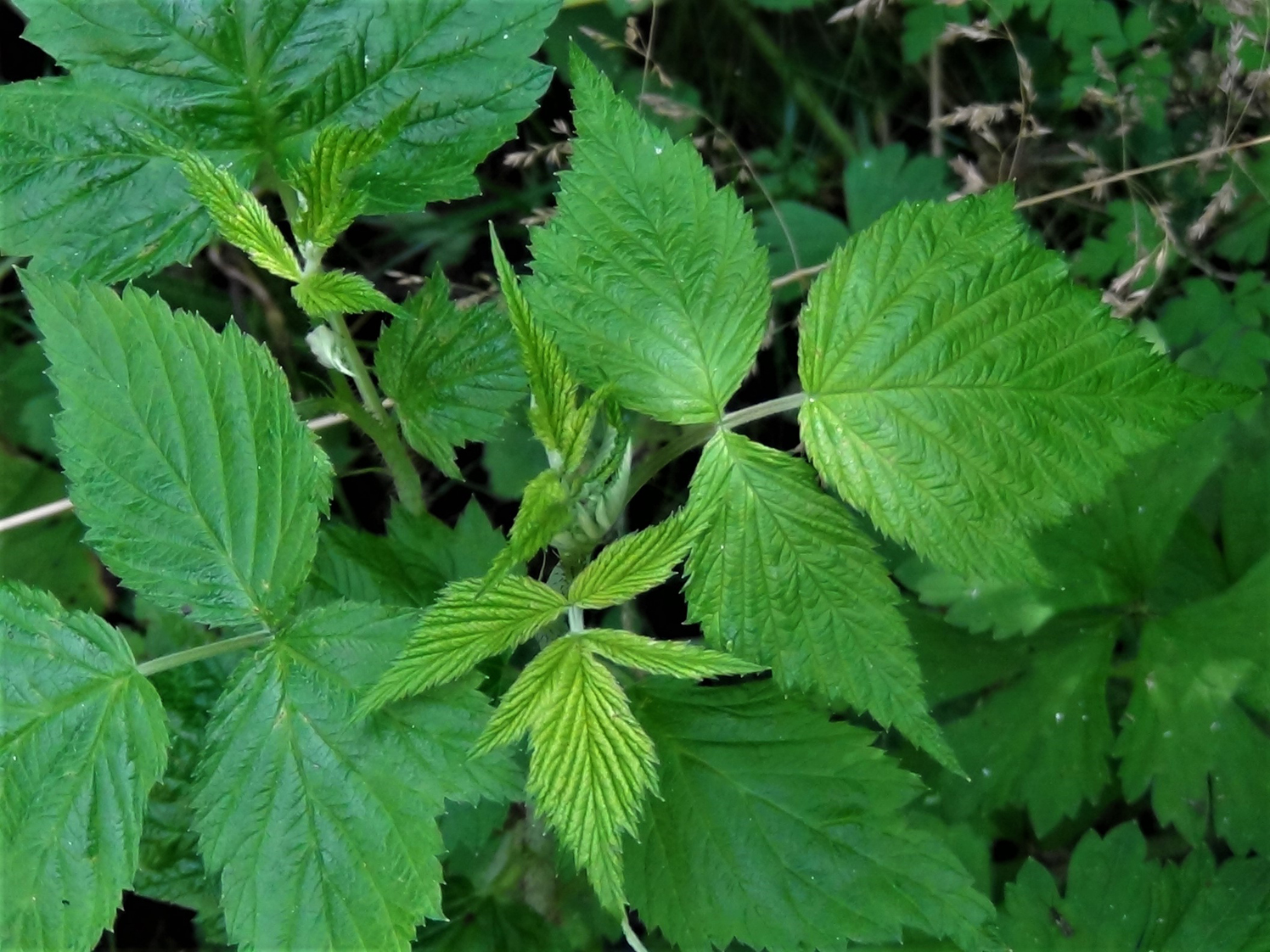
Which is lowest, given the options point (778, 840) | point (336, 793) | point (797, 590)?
point (778, 840)

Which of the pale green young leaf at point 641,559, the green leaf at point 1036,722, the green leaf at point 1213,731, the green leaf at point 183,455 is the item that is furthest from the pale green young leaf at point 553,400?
the green leaf at point 1213,731

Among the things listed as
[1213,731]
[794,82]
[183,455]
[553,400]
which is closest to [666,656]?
[553,400]

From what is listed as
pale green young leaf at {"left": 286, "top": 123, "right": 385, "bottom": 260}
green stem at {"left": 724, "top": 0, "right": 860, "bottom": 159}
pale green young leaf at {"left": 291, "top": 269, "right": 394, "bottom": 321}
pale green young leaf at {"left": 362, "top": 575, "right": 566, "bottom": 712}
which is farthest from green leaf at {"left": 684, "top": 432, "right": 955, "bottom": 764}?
green stem at {"left": 724, "top": 0, "right": 860, "bottom": 159}

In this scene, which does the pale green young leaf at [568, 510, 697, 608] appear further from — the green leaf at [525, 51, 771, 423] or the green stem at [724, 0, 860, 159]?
the green stem at [724, 0, 860, 159]

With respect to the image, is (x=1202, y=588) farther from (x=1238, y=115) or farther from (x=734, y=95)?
(x=734, y=95)

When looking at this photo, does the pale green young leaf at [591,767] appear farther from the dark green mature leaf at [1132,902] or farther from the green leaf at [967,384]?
the dark green mature leaf at [1132,902]

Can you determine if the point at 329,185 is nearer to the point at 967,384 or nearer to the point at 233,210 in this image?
the point at 233,210

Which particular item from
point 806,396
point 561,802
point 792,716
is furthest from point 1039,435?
point 561,802

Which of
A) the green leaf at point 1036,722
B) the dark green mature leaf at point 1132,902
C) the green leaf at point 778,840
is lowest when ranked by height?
the dark green mature leaf at point 1132,902
